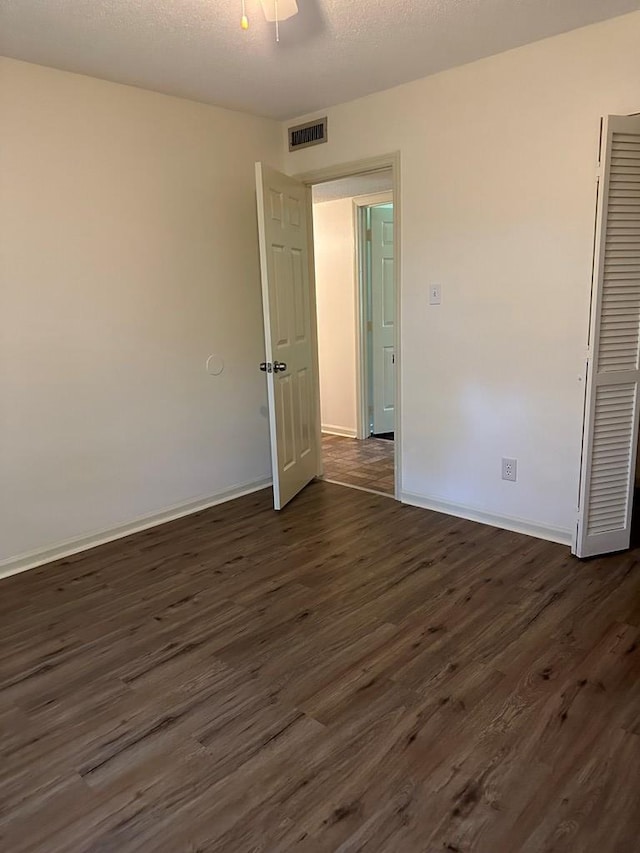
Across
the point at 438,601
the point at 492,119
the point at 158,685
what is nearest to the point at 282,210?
the point at 492,119

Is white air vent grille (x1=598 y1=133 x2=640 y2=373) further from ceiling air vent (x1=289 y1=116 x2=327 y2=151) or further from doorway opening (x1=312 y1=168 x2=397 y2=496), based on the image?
doorway opening (x1=312 y1=168 x2=397 y2=496)

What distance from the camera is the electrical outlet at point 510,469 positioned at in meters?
3.25

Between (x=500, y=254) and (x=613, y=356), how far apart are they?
82 centimetres

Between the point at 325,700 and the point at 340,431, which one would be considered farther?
the point at 340,431

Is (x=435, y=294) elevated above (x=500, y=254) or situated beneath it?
situated beneath

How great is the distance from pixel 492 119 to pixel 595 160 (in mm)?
607

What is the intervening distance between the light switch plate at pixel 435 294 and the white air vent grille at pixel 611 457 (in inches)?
42.5

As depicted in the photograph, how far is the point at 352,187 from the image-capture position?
474 centimetres

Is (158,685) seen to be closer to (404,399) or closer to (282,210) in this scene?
(404,399)

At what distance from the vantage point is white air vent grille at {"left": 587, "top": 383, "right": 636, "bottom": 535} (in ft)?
9.04

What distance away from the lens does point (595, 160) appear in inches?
107

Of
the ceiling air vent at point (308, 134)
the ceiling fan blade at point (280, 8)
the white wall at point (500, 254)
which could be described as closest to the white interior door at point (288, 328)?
the ceiling air vent at point (308, 134)

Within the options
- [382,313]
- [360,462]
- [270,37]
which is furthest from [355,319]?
[270,37]

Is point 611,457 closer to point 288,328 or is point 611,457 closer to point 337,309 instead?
point 288,328
